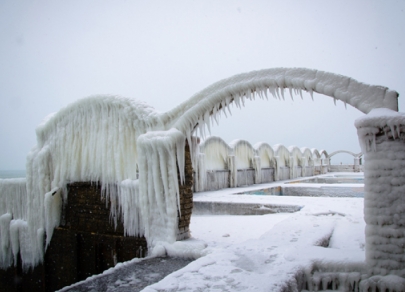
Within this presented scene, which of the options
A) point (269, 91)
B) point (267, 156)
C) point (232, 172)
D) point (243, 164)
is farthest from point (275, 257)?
point (267, 156)

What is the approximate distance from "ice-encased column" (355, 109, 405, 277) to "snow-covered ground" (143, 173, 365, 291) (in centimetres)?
25

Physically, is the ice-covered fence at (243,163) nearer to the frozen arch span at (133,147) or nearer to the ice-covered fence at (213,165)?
the ice-covered fence at (213,165)

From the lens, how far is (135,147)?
562cm

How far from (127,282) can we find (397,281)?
9.12 feet

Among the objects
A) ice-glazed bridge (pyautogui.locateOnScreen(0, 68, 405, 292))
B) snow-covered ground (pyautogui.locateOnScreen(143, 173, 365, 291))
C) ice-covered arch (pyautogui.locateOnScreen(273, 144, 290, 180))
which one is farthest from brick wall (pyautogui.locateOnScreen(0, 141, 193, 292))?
ice-covered arch (pyautogui.locateOnScreen(273, 144, 290, 180))

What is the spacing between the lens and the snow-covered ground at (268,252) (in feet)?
9.36

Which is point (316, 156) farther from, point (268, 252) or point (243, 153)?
point (268, 252)

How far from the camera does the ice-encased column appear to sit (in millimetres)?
2900

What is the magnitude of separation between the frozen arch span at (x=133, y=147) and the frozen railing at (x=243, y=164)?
10.3 feet

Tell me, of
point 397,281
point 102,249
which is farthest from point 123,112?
point 397,281

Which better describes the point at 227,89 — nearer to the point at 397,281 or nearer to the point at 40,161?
the point at 397,281

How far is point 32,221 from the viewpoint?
717cm

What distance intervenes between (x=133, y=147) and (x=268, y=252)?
9.91 ft

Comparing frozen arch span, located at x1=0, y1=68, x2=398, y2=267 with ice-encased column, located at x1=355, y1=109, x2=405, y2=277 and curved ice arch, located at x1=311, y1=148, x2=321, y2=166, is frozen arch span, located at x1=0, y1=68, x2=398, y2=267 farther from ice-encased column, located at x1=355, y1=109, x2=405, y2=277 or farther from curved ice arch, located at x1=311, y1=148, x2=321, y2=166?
curved ice arch, located at x1=311, y1=148, x2=321, y2=166
